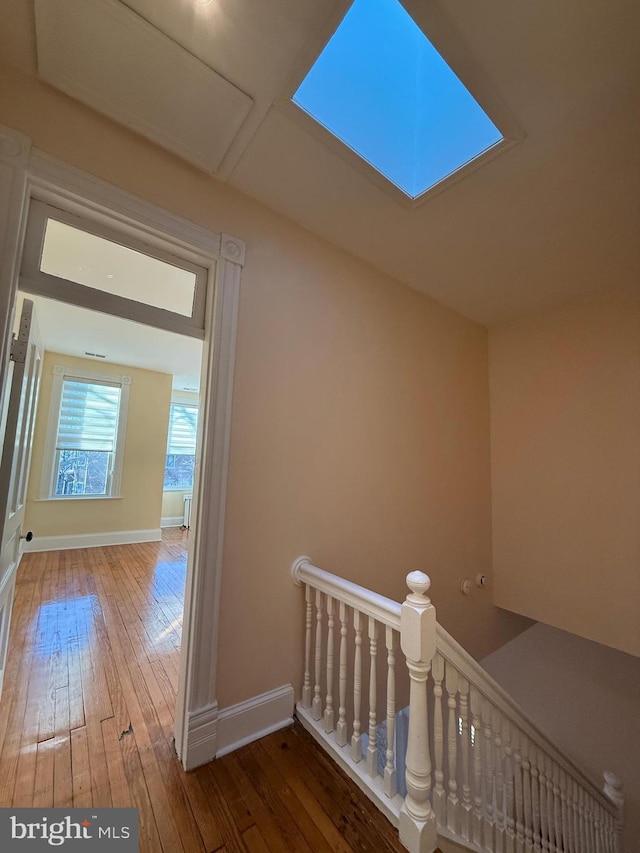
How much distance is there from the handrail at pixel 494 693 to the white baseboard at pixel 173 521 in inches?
239

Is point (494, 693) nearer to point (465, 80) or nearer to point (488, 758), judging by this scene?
point (488, 758)

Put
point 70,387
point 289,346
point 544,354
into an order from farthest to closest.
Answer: point 70,387
point 544,354
point 289,346

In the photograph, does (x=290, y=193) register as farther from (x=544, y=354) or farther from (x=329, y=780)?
(x=329, y=780)

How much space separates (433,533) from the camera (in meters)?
2.56

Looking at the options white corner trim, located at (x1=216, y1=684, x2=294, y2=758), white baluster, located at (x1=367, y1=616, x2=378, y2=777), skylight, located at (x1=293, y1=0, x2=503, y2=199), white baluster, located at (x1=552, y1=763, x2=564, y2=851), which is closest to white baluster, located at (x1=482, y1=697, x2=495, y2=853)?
white baluster, located at (x1=367, y1=616, x2=378, y2=777)

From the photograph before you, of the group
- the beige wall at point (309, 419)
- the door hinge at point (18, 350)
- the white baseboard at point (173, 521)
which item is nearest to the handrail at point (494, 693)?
the beige wall at point (309, 419)

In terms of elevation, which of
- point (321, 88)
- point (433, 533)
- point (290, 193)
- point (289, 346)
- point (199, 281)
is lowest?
point (433, 533)

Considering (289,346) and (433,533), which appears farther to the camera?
(433,533)

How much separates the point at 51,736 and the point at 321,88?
10.2 ft

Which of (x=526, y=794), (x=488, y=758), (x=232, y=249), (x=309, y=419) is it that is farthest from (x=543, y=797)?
(x=232, y=249)

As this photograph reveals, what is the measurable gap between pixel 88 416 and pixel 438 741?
5.50 m

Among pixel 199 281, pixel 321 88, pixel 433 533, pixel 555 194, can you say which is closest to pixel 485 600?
pixel 433 533

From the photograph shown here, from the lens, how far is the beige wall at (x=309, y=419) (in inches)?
58.2

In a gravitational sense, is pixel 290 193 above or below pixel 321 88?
below
